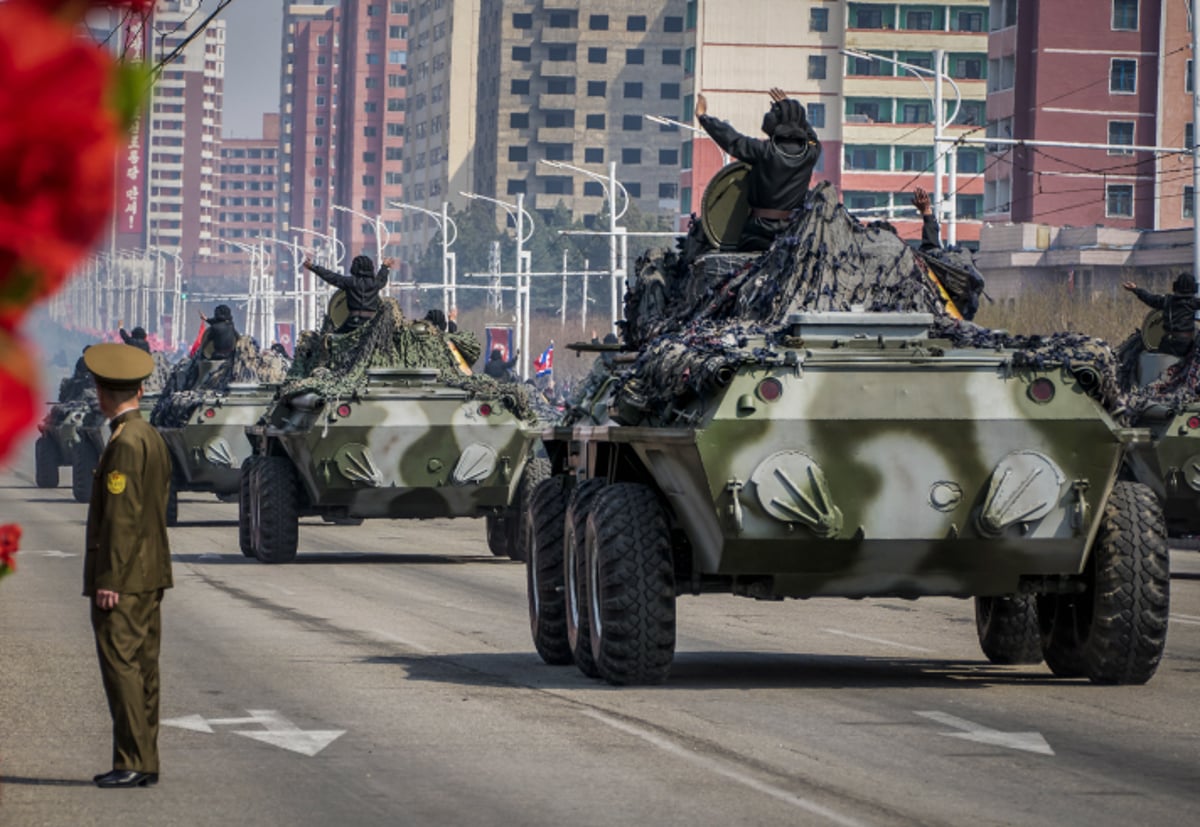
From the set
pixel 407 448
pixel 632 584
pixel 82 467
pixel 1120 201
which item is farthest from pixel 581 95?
pixel 632 584

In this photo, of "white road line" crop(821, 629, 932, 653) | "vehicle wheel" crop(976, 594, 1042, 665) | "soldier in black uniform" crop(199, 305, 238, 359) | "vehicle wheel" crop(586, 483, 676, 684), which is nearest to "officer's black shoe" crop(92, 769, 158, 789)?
"vehicle wheel" crop(586, 483, 676, 684)

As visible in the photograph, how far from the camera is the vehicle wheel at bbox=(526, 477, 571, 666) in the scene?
13.2 meters

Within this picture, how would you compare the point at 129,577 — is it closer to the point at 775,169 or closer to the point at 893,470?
the point at 893,470

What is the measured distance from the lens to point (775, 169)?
14.2 meters

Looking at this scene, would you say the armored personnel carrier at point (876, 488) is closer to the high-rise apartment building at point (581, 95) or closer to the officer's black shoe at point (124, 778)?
the officer's black shoe at point (124, 778)

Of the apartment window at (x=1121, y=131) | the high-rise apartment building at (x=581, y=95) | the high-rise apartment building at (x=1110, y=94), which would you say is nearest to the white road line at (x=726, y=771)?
A: the high-rise apartment building at (x=1110, y=94)

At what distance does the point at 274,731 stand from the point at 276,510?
1341 centimetres

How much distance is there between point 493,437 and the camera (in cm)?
2336

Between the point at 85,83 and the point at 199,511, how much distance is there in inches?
1417

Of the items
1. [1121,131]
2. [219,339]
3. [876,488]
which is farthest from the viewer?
[1121,131]

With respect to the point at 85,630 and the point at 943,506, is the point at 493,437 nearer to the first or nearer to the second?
the point at 85,630

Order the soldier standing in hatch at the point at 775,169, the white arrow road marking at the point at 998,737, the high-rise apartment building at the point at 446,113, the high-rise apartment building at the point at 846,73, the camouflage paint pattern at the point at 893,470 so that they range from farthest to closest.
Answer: the high-rise apartment building at the point at 446,113
the high-rise apartment building at the point at 846,73
the soldier standing in hatch at the point at 775,169
the camouflage paint pattern at the point at 893,470
the white arrow road marking at the point at 998,737

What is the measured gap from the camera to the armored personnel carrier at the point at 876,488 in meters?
11.4

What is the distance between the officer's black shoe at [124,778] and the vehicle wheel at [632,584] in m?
3.40
